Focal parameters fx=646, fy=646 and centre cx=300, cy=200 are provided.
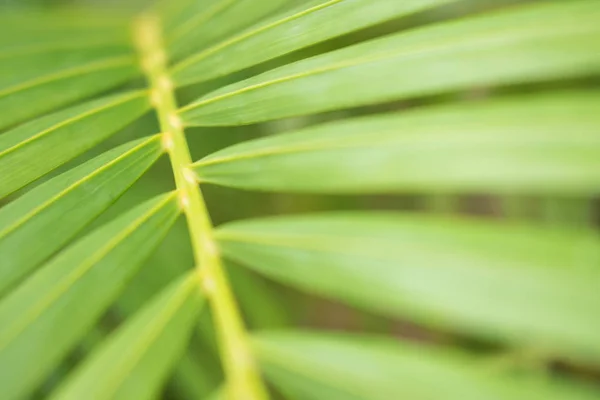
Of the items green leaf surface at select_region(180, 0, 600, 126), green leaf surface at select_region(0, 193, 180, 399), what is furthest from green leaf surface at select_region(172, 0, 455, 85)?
green leaf surface at select_region(0, 193, 180, 399)

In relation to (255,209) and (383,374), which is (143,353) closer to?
(383,374)

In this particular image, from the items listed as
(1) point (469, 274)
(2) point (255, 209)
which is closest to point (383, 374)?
(1) point (469, 274)

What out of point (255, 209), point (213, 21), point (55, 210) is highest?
point (213, 21)

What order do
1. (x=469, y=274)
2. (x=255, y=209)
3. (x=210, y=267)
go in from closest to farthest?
(x=469, y=274)
(x=210, y=267)
(x=255, y=209)

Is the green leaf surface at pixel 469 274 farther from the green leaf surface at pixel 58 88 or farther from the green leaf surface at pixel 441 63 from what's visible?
the green leaf surface at pixel 58 88

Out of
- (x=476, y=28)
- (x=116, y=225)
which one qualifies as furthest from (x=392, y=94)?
(x=116, y=225)

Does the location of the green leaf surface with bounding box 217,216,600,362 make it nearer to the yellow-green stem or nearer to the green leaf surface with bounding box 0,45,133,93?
the yellow-green stem

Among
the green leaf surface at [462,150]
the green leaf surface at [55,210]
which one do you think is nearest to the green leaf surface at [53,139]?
the green leaf surface at [55,210]

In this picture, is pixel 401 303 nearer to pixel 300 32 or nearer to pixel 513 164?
pixel 513 164
